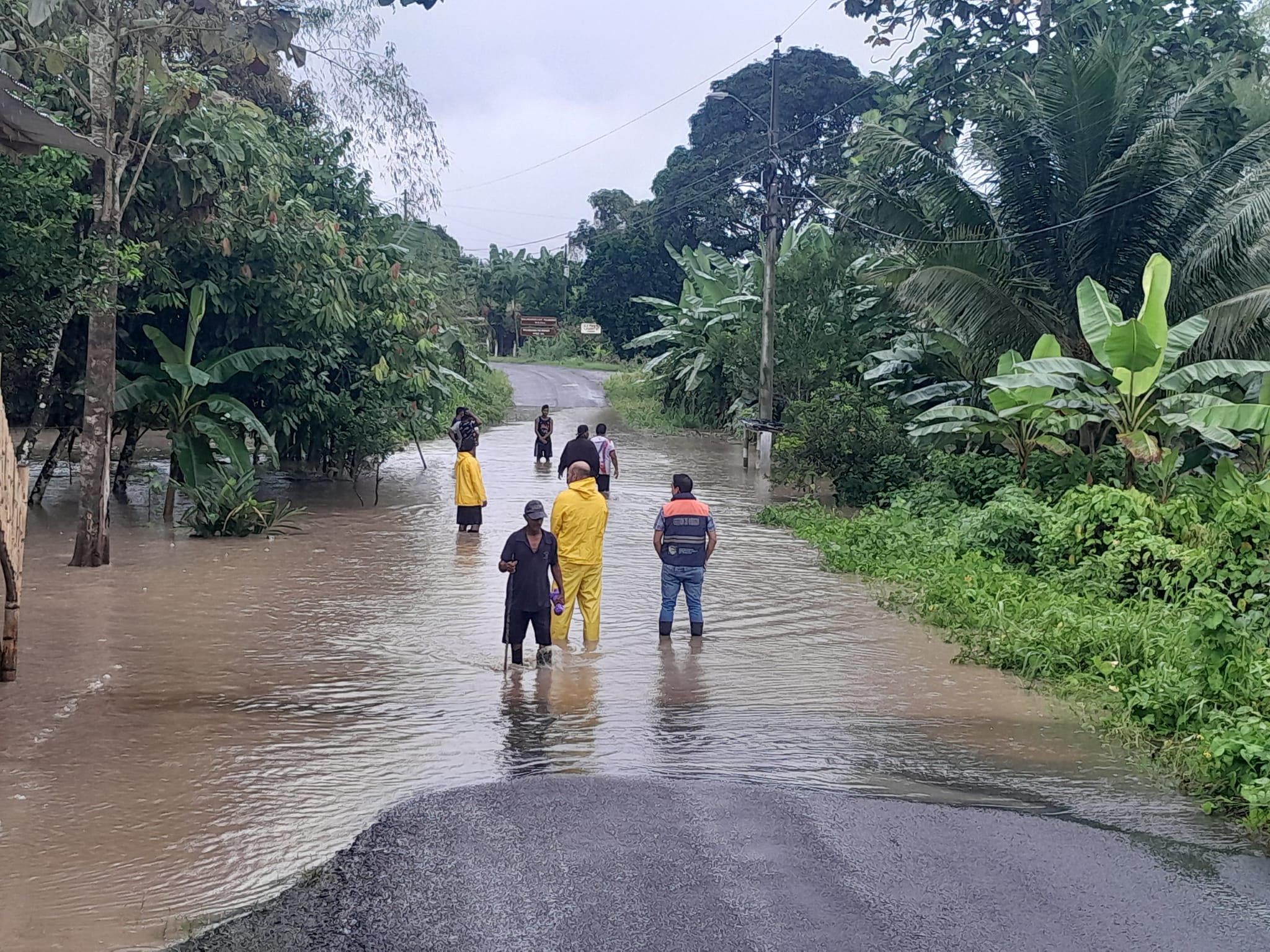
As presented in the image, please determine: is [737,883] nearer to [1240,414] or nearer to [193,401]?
[1240,414]

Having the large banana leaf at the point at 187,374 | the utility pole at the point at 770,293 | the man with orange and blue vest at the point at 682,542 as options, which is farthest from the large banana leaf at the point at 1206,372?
the large banana leaf at the point at 187,374

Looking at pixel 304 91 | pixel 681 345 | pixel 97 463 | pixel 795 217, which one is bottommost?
pixel 97 463

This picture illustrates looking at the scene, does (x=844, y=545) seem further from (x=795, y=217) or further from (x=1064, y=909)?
(x=795, y=217)

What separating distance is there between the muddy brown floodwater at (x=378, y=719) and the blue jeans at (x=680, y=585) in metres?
0.30

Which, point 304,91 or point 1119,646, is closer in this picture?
point 1119,646

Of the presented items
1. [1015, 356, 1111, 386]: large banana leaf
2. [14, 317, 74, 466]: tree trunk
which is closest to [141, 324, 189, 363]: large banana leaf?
[14, 317, 74, 466]: tree trunk

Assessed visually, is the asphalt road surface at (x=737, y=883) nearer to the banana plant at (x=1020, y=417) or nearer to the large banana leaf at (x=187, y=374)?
the banana plant at (x=1020, y=417)

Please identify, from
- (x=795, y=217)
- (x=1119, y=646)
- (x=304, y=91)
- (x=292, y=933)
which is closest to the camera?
(x=292, y=933)

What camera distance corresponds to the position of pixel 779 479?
73.5 ft

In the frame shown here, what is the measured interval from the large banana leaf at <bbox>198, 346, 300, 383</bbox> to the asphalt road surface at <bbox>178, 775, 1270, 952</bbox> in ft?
39.1

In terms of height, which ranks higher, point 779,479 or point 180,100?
point 180,100

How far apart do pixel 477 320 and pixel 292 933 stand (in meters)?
37.7

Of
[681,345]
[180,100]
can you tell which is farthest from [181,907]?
[681,345]

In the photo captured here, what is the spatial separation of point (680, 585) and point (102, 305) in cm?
677
